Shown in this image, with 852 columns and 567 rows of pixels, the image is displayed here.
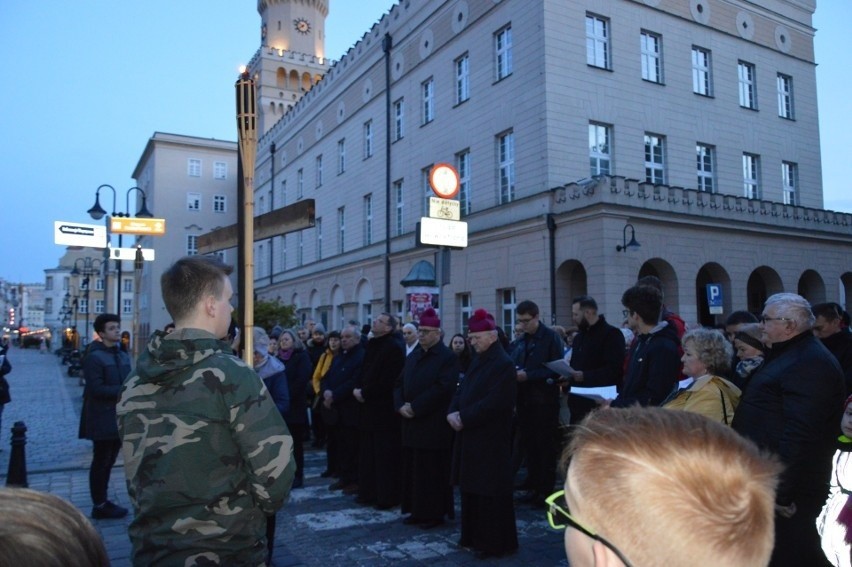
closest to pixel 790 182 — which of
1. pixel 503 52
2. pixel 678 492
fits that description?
pixel 503 52

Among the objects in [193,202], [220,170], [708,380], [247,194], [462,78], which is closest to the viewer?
[708,380]

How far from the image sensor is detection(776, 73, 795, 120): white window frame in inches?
1062

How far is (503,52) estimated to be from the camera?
23328 millimetres

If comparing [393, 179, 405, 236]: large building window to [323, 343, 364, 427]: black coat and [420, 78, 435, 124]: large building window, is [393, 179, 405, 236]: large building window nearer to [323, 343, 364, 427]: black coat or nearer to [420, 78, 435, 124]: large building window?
[420, 78, 435, 124]: large building window

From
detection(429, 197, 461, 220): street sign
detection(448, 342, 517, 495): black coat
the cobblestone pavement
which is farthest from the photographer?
detection(429, 197, 461, 220): street sign

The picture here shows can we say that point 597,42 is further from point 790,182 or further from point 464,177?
point 790,182

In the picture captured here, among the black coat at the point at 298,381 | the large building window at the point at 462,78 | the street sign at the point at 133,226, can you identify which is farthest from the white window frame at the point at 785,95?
the black coat at the point at 298,381

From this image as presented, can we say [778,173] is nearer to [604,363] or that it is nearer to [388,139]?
[388,139]

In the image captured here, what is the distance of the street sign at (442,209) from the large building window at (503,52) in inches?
564

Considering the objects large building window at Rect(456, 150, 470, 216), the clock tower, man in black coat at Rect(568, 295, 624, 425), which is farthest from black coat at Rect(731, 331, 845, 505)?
the clock tower

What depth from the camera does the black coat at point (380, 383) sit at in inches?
291

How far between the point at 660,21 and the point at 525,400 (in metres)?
20.4

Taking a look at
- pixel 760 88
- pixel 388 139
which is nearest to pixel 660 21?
pixel 760 88

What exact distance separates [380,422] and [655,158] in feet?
62.5
